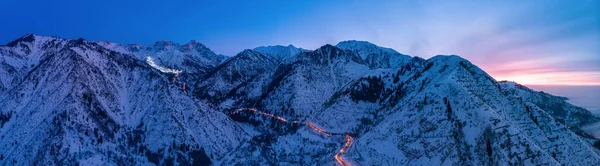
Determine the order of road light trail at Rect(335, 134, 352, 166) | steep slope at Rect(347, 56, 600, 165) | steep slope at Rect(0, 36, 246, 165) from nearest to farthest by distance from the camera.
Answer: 1. steep slope at Rect(347, 56, 600, 165)
2. road light trail at Rect(335, 134, 352, 166)
3. steep slope at Rect(0, 36, 246, 165)

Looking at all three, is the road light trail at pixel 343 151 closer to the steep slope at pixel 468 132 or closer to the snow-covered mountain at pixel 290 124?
the snow-covered mountain at pixel 290 124

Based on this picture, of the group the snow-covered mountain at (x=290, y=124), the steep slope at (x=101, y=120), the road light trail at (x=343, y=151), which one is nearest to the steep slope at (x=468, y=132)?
the snow-covered mountain at (x=290, y=124)

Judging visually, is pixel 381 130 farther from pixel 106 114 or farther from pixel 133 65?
pixel 133 65

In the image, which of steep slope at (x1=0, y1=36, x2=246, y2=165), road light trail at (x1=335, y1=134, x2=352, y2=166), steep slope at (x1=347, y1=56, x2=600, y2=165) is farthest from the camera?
steep slope at (x1=0, y1=36, x2=246, y2=165)

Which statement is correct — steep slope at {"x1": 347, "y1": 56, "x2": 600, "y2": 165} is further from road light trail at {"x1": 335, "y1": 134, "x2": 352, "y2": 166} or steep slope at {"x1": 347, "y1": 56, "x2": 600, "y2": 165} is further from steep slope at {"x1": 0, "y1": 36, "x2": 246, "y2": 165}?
steep slope at {"x1": 0, "y1": 36, "x2": 246, "y2": 165}

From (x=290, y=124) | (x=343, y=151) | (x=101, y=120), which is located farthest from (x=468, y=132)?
(x=101, y=120)

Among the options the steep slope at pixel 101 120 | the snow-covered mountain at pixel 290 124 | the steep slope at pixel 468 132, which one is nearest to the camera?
the steep slope at pixel 468 132

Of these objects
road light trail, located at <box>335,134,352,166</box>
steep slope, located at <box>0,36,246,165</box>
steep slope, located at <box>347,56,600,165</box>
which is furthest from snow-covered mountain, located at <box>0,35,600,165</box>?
road light trail, located at <box>335,134,352,166</box>
